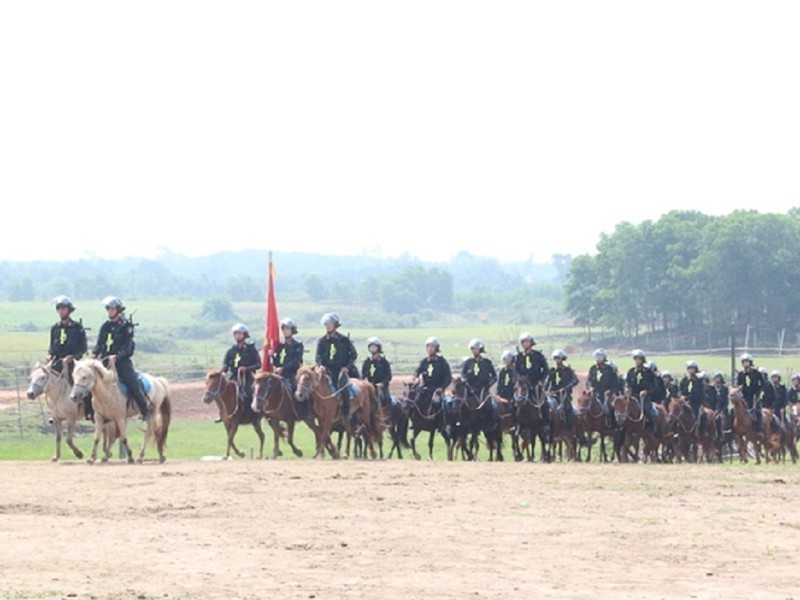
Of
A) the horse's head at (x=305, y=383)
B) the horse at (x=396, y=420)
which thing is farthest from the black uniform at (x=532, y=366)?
the horse's head at (x=305, y=383)

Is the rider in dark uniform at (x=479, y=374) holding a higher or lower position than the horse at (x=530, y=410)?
higher

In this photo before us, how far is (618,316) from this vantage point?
104812mm

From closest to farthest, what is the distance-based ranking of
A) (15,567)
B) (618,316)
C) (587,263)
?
(15,567), (618,316), (587,263)

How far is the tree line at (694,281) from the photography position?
97500 mm

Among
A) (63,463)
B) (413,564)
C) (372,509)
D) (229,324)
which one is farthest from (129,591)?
(229,324)

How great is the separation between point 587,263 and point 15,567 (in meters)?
98.5

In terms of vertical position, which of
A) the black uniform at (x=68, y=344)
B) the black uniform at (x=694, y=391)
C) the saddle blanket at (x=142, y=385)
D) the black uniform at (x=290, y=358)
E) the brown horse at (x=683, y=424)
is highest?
the black uniform at (x=68, y=344)

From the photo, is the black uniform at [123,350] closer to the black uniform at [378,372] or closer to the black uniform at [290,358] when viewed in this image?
the black uniform at [290,358]

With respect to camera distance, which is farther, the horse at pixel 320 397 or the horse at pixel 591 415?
the horse at pixel 591 415

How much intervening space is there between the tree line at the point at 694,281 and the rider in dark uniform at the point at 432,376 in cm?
6276

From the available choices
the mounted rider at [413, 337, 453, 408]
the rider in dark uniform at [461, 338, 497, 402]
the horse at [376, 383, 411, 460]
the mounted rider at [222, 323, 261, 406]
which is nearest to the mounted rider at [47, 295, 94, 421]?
the mounted rider at [222, 323, 261, 406]

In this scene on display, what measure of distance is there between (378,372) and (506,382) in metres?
2.58

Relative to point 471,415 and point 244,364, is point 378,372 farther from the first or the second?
point 244,364

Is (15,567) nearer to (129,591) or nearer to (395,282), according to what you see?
(129,591)
